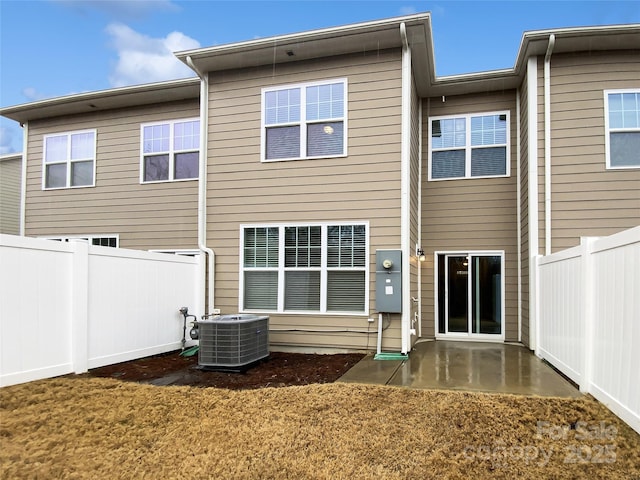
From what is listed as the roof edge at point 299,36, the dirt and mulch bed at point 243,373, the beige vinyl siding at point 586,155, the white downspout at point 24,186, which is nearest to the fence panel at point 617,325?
the dirt and mulch bed at point 243,373

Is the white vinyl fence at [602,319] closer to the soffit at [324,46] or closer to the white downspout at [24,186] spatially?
the soffit at [324,46]

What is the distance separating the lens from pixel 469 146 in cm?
861

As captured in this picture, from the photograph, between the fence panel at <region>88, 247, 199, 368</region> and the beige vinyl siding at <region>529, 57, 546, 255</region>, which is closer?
the fence panel at <region>88, 247, 199, 368</region>

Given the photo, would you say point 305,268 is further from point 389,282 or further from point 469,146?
point 469,146

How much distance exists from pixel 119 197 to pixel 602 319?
9397 mm

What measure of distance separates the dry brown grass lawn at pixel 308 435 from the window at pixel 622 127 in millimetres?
4999

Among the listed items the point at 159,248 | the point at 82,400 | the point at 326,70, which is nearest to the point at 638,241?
the point at 82,400

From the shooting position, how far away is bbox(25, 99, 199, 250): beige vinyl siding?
9.40 metres

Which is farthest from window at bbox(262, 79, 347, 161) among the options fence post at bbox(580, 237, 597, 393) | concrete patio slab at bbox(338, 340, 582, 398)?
fence post at bbox(580, 237, 597, 393)

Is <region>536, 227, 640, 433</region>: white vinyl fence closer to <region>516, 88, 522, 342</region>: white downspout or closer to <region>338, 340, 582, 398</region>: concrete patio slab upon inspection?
<region>338, 340, 582, 398</region>: concrete patio slab

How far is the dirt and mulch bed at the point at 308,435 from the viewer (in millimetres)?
3023

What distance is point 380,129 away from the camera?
283 inches

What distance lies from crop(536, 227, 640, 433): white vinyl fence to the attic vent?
4031 millimetres

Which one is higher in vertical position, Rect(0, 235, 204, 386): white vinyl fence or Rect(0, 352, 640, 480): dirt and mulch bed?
Rect(0, 235, 204, 386): white vinyl fence
